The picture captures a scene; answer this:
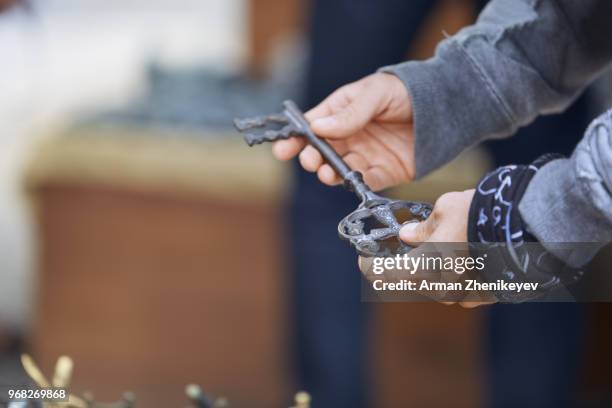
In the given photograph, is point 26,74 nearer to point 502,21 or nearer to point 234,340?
point 234,340

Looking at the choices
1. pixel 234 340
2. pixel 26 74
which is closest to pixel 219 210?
pixel 234 340

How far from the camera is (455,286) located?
0.69 metres

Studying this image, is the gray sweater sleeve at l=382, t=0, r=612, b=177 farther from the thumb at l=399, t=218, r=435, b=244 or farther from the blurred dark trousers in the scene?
the blurred dark trousers

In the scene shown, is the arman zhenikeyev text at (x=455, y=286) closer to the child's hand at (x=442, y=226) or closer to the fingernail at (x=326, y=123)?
the child's hand at (x=442, y=226)

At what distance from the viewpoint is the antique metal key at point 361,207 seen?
2.23ft

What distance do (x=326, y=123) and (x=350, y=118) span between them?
20 mm

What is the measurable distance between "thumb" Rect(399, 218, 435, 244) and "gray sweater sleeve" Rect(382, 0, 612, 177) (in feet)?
0.46

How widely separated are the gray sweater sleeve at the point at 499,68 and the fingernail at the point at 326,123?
7 cm

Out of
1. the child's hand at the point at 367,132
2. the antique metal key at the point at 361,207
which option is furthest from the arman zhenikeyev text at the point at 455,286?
the child's hand at the point at 367,132

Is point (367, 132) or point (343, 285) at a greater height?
point (367, 132)

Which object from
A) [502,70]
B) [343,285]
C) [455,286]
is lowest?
[343,285]

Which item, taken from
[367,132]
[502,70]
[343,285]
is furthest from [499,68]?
[343,285]

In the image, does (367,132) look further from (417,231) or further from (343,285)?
(343,285)

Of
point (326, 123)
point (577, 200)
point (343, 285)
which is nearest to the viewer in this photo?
point (577, 200)
